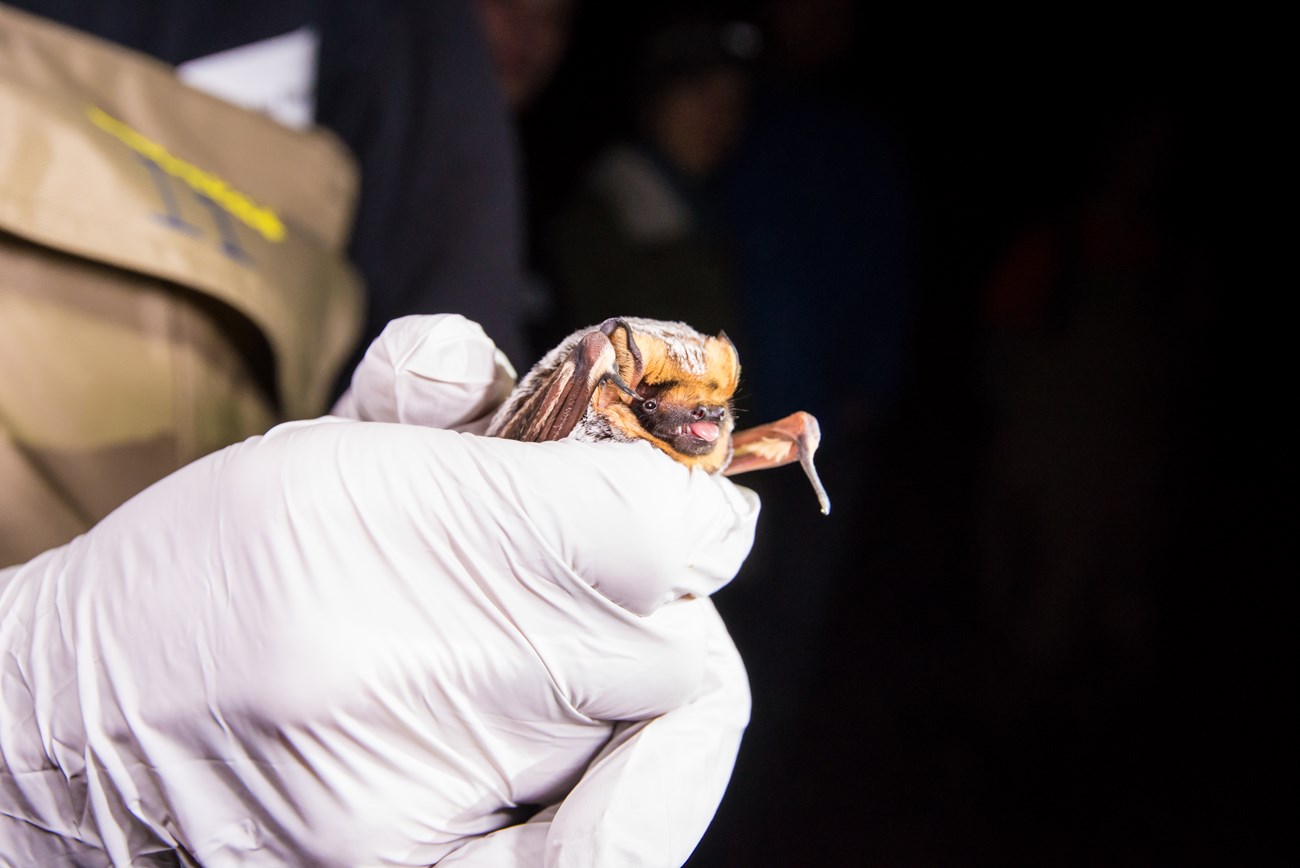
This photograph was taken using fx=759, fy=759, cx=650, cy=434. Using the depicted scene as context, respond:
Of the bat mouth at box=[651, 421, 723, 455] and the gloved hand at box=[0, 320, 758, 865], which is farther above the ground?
the bat mouth at box=[651, 421, 723, 455]

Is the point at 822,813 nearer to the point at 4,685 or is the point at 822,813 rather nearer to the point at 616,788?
the point at 616,788

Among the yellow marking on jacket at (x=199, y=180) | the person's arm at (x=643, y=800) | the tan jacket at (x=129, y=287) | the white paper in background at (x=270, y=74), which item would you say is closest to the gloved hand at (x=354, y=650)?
the person's arm at (x=643, y=800)

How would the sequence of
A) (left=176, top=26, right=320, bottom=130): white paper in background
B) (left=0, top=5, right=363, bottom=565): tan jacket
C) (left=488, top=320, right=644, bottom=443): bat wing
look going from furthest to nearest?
1. (left=176, top=26, right=320, bottom=130): white paper in background
2. (left=0, top=5, right=363, bottom=565): tan jacket
3. (left=488, top=320, right=644, bottom=443): bat wing

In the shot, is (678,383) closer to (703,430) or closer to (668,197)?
(703,430)

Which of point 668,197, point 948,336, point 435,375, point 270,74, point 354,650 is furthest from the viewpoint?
point 948,336

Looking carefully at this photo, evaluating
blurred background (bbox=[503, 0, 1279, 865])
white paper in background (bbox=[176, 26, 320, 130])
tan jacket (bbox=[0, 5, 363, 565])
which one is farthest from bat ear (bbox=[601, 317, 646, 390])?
white paper in background (bbox=[176, 26, 320, 130])

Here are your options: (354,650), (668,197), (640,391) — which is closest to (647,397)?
(640,391)

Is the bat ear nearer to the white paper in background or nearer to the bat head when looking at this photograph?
the bat head
